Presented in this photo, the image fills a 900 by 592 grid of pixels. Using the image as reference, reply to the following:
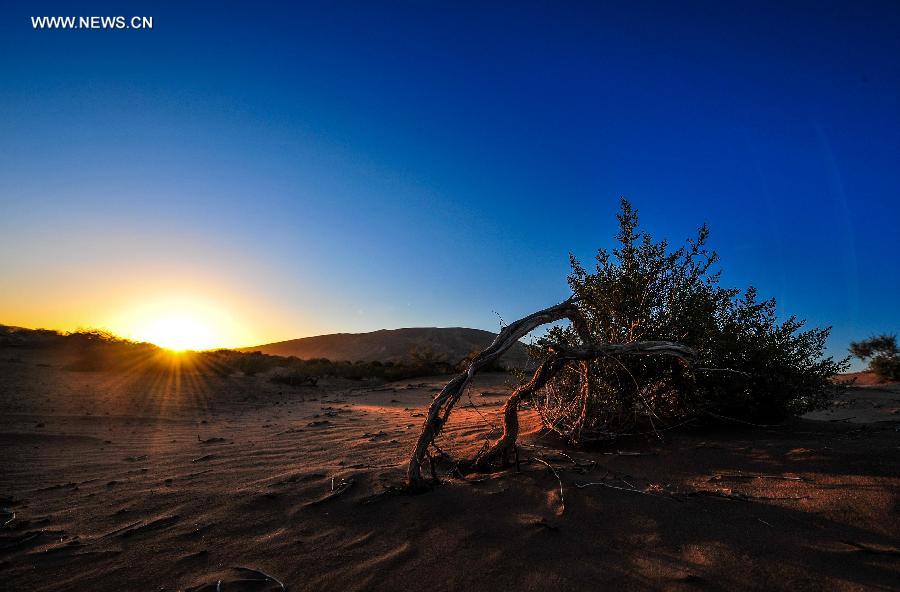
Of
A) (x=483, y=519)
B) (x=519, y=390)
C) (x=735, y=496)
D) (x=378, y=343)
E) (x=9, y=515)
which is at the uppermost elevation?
(x=378, y=343)

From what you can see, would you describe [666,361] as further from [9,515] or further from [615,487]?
[9,515]

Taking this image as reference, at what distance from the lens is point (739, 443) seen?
4152mm

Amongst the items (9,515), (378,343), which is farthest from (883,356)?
(378,343)

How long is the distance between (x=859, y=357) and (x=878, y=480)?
66.0 ft

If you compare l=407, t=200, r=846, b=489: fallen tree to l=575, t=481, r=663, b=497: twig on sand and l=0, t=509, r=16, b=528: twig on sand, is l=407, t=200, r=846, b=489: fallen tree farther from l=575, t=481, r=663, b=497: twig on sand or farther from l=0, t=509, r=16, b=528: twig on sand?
l=0, t=509, r=16, b=528: twig on sand

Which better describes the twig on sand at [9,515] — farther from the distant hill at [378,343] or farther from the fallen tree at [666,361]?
the distant hill at [378,343]

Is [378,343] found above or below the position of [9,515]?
above

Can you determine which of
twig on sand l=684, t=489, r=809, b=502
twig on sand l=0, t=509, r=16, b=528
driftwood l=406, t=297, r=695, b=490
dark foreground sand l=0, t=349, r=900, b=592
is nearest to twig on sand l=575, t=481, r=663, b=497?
dark foreground sand l=0, t=349, r=900, b=592

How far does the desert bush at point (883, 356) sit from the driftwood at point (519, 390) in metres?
16.5

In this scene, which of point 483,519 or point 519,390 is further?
point 519,390

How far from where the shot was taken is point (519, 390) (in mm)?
3764

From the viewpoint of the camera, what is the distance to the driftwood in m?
3.34

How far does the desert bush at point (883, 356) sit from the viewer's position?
14.2 meters

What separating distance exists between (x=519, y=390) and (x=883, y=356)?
17.6 meters
